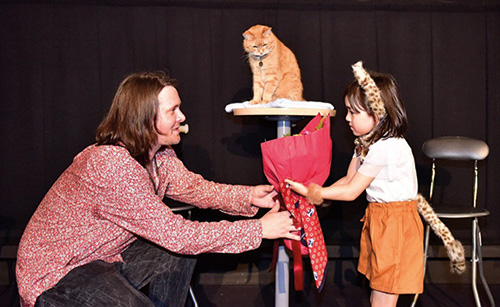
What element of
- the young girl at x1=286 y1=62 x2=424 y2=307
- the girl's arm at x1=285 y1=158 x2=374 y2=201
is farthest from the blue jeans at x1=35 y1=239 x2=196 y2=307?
the young girl at x1=286 y1=62 x2=424 y2=307

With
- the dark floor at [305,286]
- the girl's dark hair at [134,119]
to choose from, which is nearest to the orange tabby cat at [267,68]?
the girl's dark hair at [134,119]

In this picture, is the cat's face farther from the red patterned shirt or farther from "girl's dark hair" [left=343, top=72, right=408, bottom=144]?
the red patterned shirt

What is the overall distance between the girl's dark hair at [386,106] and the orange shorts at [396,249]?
0.93ft

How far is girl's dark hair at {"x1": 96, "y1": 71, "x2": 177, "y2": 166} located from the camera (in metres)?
1.67

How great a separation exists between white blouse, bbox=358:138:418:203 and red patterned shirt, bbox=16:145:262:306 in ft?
1.75

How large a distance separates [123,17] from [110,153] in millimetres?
2022

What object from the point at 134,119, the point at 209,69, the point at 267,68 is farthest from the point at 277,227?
the point at 209,69

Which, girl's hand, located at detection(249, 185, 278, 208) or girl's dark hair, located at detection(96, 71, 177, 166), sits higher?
girl's dark hair, located at detection(96, 71, 177, 166)

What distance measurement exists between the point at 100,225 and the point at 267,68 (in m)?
1.20

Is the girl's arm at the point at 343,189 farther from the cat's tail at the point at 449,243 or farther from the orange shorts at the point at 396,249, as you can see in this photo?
the cat's tail at the point at 449,243

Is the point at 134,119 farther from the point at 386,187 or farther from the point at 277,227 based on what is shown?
the point at 386,187

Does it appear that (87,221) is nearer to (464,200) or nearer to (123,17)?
(123,17)

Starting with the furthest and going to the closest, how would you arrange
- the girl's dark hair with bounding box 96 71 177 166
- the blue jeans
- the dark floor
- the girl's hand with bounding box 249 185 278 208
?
the dark floor
the girl's hand with bounding box 249 185 278 208
the girl's dark hair with bounding box 96 71 177 166
the blue jeans

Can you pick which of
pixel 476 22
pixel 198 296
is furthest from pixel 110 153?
pixel 476 22
